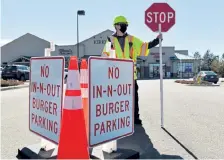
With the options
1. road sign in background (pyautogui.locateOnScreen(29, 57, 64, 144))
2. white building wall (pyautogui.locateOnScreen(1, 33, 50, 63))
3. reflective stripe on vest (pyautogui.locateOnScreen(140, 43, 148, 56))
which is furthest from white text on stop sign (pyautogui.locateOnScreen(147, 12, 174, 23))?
white building wall (pyautogui.locateOnScreen(1, 33, 50, 63))

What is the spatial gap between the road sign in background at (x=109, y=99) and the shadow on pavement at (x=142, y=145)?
1.42ft

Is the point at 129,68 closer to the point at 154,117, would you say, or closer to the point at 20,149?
the point at 20,149

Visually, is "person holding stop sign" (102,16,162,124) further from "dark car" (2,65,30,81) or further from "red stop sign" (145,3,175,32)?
"dark car" (2,65,30,81)

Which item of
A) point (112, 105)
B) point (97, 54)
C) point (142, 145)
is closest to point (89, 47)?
point (97, 54)

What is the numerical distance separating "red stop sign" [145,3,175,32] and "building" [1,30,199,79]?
4016 cm

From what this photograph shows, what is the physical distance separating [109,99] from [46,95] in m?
0.88

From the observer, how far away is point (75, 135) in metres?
3.23

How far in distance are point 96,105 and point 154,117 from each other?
387 centimetres

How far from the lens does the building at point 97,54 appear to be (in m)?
50.4

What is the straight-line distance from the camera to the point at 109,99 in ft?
11.9

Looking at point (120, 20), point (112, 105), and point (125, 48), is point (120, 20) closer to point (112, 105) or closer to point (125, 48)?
point (125, 48)

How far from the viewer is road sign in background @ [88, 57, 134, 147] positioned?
3.39 metres

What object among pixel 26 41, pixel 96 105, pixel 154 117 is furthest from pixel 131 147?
pixel 26 41

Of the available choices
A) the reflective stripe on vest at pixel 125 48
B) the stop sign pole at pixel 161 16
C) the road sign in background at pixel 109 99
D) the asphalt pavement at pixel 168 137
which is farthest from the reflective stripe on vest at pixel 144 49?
the road sign in background at pixel 109 99
